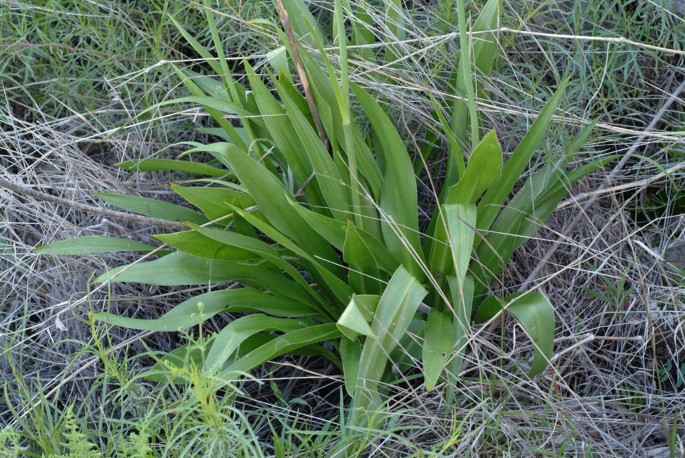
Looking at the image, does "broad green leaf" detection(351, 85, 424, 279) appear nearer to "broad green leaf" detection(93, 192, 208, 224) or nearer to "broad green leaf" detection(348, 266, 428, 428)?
"broad green leaf" detection(348, 266, 428, 428)

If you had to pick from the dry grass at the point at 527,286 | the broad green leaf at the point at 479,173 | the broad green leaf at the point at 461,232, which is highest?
the broad green leaf at the point at 479,173

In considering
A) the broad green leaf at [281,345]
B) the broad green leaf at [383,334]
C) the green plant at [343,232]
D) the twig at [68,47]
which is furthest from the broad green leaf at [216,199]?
the twig at [68,47]

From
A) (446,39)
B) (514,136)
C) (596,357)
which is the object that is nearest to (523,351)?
(596,357)

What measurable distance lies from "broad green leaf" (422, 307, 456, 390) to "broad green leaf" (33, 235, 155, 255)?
0.72m

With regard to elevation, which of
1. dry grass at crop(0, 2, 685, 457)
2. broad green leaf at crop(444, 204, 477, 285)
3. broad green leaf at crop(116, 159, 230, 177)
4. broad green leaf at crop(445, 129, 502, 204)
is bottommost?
dry grass at crop(0, 2, 685, 457)

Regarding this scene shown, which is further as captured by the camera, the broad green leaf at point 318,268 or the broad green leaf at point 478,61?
the broad green leaf at point 478,61

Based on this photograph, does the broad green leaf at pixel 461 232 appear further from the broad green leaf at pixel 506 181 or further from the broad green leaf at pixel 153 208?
the broad green leaf at pixel 153 208

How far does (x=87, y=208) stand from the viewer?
1853 mm

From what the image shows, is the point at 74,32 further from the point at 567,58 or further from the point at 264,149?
the point at 567,58

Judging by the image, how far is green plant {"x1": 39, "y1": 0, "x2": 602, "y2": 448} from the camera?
1.62 metres

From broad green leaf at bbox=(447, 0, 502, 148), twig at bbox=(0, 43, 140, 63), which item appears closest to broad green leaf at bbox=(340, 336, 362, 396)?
broad green leaf at bbox=(447, 0, 502, 148)

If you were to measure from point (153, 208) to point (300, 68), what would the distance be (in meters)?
0.52

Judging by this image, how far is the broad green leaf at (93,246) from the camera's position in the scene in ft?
6.14

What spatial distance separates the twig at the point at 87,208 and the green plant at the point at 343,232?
55 millimetres
